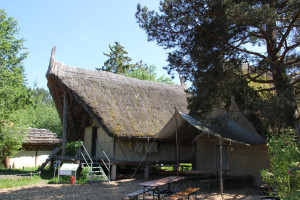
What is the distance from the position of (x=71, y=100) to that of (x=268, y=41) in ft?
38.1

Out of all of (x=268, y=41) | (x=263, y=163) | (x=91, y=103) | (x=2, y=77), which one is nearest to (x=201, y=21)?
(x=268, y=41)

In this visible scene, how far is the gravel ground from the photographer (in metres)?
8.60

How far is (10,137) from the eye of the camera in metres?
15.6

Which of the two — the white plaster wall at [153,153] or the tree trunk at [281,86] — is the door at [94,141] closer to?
the white plaster wall at [153,153]

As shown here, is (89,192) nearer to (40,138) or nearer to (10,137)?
(10,137)

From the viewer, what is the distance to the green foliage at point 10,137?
50.3 feet

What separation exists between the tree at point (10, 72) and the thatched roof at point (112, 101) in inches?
99.2

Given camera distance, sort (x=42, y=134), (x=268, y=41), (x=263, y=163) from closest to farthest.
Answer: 1. (x=268, y=41)
2. (x=263, y=163)
3. (x=42, y=134)

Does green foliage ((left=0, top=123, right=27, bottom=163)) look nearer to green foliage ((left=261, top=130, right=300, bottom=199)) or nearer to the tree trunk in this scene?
the tree trunk

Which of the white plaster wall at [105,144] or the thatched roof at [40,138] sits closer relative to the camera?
the white plaster wall at [105,144]

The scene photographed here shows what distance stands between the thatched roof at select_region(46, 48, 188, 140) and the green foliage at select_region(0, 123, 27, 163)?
2.76 m

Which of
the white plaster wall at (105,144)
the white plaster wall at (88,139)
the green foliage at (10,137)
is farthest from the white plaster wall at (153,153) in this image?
the green foliage at (10,137)

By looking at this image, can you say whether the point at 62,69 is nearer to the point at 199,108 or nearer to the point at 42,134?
the point at 42,134

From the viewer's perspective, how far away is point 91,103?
43.2 ft
